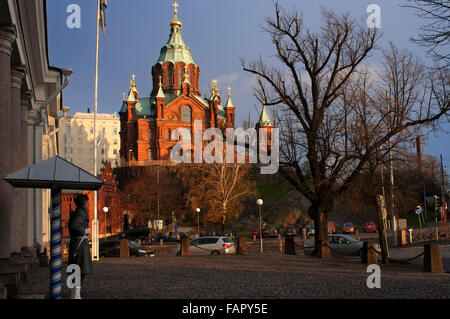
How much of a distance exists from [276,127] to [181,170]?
140ft

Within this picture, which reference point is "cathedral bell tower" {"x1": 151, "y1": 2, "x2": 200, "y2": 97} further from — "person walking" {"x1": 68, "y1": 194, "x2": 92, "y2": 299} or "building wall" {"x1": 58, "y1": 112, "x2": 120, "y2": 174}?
"person walking" {"x1": 68, "y1": 194, "x2": 92, "y2": 299}

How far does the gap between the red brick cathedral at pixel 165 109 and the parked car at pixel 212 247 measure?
5019 cm

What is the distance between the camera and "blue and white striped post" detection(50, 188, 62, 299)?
9.75 meters

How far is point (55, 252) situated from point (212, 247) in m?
22.0

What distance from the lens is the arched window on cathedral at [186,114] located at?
86438 millimetres

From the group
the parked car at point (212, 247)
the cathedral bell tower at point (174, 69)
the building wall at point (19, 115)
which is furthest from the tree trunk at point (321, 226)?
the cathedral bell tower at point (174, 69)

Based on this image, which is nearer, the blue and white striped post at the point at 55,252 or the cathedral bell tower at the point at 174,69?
the blue and white striped post at the point at 55,252

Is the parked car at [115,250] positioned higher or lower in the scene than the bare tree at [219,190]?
lower

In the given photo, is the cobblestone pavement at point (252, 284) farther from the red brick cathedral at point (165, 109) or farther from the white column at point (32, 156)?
the red brick cathedral at point (165, 109)

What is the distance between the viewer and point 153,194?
69.2 m

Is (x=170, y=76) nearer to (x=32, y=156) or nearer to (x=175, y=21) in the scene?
(x=175, y=21)


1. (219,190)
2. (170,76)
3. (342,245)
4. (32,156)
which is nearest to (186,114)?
(170,76)

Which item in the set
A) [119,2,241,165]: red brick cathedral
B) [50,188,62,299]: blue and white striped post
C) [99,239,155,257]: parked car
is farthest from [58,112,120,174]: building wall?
[50,188,62,299]: blue and white striped post
